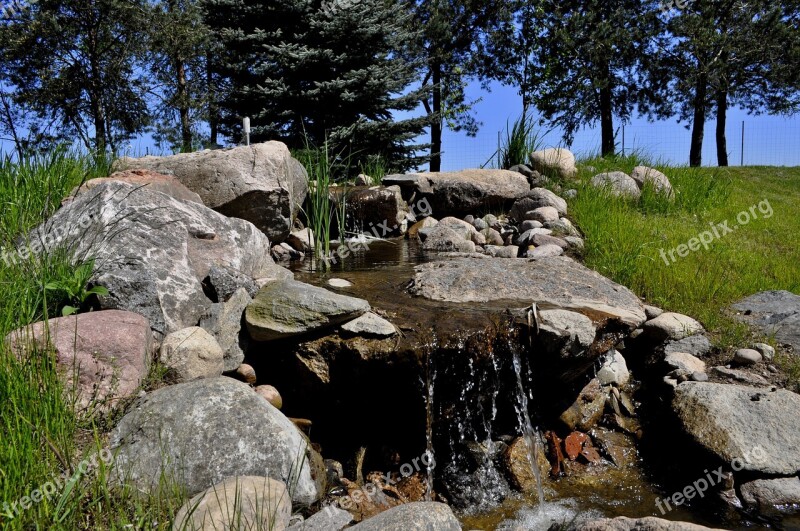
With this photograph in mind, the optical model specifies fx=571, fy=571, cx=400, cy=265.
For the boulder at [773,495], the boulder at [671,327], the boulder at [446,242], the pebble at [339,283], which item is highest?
the boulder at [446,242]

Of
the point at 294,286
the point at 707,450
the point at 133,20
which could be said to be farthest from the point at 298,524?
the point at 133,20

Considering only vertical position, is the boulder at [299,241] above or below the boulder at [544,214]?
below

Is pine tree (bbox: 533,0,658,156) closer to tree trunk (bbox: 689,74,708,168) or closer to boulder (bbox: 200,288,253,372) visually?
tree trunk (bbox: 689,74,708,168)

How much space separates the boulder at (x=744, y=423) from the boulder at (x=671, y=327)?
0.77 meters

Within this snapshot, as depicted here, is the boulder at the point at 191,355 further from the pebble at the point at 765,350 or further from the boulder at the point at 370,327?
the pebble at the point at 765,350

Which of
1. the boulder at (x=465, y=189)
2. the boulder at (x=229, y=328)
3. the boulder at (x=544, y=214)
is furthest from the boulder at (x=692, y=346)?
the boulder at (x=465, y=189)

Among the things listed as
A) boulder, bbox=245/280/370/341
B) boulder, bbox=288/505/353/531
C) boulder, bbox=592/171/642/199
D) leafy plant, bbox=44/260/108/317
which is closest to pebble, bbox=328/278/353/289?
boulder, bbox=245/280/370/341

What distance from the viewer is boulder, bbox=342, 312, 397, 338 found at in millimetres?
3711

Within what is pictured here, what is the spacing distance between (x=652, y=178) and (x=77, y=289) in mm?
7858

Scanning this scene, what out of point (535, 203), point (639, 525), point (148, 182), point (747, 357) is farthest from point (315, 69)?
point (639, 525)

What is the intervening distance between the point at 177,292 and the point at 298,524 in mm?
1980

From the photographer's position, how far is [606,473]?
150 inches

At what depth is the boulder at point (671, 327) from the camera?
476cm

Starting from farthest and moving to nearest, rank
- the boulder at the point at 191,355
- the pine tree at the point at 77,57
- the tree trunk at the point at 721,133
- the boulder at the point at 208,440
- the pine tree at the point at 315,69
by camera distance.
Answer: the tree trunk at the point at 721,133, the pine tree at the point at 77,57, the pine tree at the point at 315,69, the boulder at the point at 191,355, the boulder at the point at 208,440
